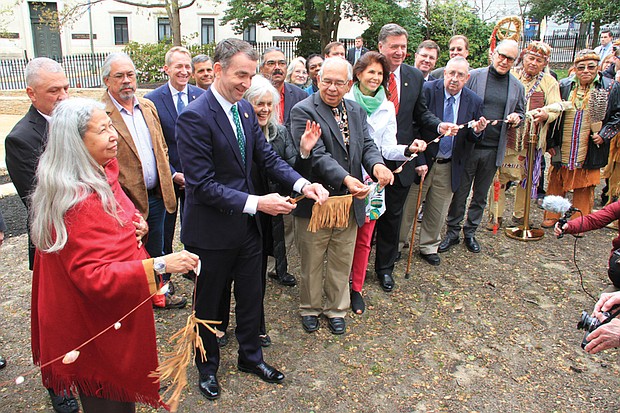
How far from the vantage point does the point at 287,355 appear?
11.7ft

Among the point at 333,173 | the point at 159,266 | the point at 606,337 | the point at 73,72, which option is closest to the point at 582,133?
the point at 333,173

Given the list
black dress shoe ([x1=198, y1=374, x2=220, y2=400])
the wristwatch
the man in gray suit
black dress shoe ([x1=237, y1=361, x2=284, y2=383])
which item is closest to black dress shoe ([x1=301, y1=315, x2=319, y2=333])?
the man in gray suit

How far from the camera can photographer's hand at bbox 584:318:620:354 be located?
Result: 2.36m

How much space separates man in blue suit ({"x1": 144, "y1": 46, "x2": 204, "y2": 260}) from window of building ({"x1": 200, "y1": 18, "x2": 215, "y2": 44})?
93.4 feet

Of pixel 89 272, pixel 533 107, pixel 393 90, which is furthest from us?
pixel 533 107

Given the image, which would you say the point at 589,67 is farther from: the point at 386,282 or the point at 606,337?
the point at 606,337

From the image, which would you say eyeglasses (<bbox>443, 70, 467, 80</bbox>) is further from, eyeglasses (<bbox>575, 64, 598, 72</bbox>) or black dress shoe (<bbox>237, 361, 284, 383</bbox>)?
black dress shoe (<bbox>237, 361, 284, 383</bbox>)

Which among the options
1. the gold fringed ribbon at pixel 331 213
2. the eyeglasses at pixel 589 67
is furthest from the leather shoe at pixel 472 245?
the gold fringed ribbon at pixel 331 213

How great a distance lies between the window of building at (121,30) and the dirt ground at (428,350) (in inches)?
1174

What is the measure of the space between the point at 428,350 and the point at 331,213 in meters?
1.29

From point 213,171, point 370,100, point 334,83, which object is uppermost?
point 334,83

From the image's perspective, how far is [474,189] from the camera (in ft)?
17.8

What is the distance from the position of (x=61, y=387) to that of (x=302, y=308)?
6.54 feet

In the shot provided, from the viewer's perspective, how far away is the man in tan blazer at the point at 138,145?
3.51m
